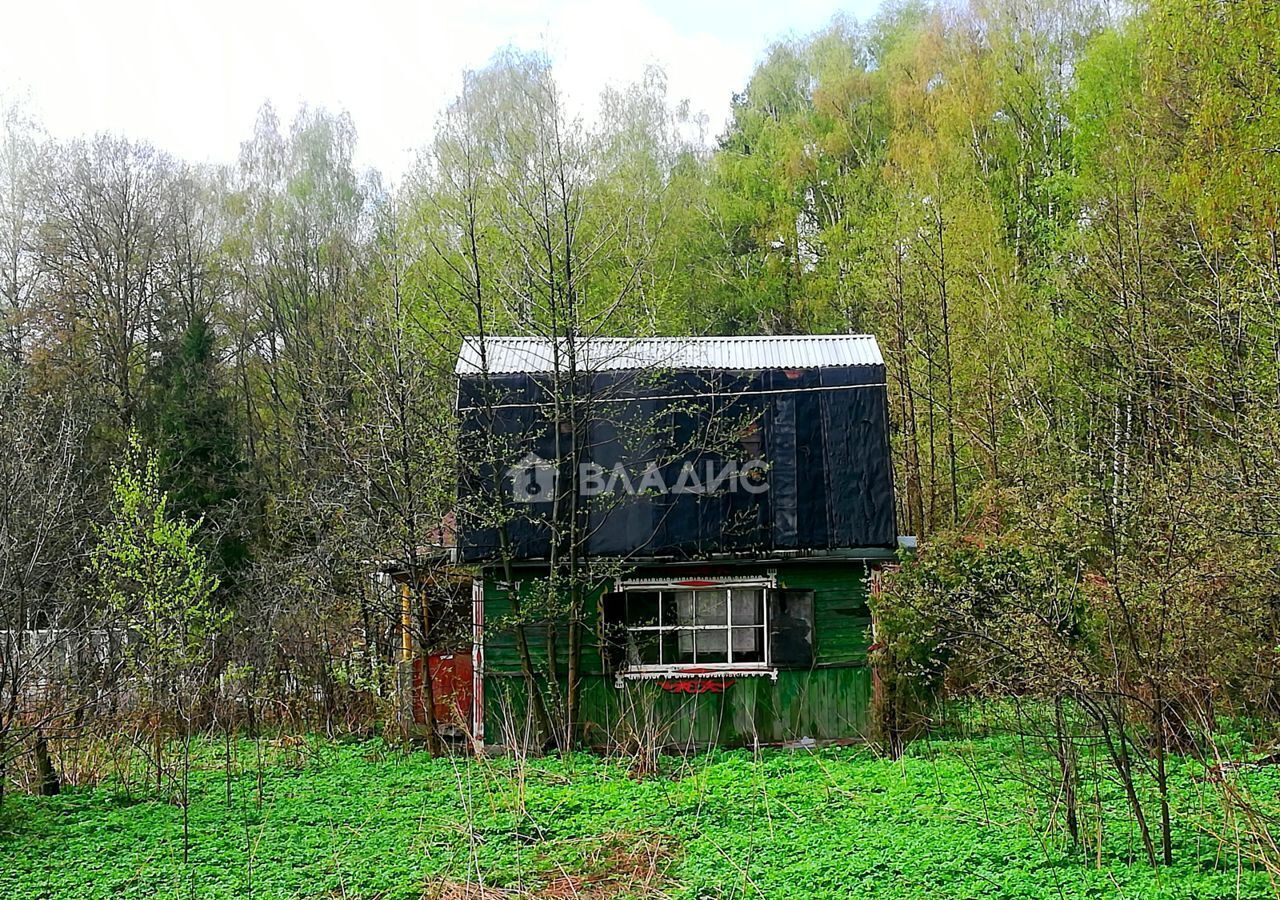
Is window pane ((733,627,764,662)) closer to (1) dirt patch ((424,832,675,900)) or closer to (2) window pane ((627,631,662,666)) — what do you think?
(2) window pane ((627,631,662,666))

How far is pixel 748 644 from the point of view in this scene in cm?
1154

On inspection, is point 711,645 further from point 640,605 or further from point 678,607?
point 640,605

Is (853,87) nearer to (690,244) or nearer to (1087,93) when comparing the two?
(690,244)

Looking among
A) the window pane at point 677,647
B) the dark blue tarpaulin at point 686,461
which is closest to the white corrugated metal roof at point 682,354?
the dark blue tarpaulin at point 686,461

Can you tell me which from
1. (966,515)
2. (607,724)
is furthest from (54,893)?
(966,515)

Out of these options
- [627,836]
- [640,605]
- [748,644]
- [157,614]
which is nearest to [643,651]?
[640,605]

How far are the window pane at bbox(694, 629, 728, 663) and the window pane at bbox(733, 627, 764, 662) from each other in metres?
0.10

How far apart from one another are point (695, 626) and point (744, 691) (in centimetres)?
81

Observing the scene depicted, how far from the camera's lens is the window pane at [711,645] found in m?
11.5

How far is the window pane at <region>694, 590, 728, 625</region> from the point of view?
11.6 metres

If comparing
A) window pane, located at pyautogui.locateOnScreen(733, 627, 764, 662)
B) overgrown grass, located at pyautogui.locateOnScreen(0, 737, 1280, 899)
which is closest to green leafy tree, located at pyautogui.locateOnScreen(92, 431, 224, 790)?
overgrown grass, located at pyautogui.locateOnScreen(0, 737, 1280, 899)

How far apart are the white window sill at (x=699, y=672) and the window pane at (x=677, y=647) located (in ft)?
0.43

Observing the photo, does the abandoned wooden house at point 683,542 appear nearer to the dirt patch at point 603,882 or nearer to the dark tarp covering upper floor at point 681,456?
the dark tarp covering upper floor at point 681,456

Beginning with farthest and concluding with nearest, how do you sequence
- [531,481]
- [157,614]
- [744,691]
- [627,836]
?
[531,481]
[744,691]
[157,614]
[627,836]
